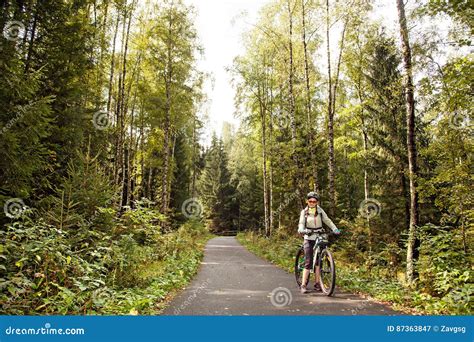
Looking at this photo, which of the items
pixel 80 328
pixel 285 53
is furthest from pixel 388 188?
pixel 80 328

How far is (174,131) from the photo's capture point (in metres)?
25.4

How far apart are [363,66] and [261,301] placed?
1753 cm

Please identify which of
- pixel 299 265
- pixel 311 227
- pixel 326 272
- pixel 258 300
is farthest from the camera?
pixel 299 265

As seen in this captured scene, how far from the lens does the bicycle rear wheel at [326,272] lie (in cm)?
715

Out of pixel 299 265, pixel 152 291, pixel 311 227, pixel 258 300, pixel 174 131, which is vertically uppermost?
pixel 174 131

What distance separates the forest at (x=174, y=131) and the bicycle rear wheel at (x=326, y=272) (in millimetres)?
969

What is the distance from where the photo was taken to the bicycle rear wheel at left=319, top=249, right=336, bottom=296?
23.5 ft

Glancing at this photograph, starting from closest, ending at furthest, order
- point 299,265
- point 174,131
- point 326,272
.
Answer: point 326,272, point 299,265, point 174,131

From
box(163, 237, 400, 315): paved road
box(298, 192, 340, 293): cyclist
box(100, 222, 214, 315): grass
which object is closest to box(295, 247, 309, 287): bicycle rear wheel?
box(163, 237, 400, 315): paved road

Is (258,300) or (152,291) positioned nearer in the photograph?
(258,300)

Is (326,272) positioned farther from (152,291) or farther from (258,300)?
(152,291)

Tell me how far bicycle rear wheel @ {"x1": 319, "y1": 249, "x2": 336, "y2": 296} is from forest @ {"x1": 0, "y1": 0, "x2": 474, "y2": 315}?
0.97 metres

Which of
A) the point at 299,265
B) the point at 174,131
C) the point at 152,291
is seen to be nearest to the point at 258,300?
the point at 299,265

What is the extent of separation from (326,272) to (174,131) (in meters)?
19.8
